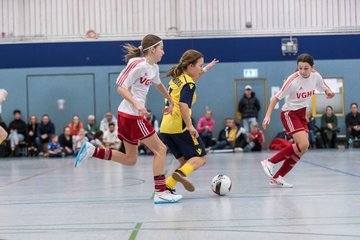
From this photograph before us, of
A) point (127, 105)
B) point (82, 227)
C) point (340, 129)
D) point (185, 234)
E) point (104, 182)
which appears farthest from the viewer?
point (340, 129)

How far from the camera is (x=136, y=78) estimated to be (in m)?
7.55

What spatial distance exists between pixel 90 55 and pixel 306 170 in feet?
45.4

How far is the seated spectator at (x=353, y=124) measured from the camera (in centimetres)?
2275

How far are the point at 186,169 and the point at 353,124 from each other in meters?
16.1

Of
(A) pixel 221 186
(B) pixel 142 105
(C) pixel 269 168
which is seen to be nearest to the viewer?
(B) pixel 142 105

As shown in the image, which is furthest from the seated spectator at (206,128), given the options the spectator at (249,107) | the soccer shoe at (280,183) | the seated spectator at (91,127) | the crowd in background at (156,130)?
the soccer shoe at (280,183)

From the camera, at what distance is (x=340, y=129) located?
23781 millimetres

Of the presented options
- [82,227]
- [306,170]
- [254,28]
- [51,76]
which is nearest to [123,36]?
[51,76]

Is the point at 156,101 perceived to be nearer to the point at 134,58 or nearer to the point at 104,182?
the point at 104,182

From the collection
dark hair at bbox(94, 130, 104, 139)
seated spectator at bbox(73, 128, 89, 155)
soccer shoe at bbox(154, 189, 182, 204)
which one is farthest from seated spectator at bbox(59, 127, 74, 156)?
soccer shoe at bbox(154, 189, 182, 204)

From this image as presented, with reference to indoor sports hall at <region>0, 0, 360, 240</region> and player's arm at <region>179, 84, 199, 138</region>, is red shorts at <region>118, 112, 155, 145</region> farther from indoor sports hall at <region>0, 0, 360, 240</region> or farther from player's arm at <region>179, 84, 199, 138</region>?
indoor sports hall at <region>0, 0, 360, 240</region>

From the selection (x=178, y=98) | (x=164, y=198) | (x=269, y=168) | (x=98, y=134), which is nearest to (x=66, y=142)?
(x=98, y=134)

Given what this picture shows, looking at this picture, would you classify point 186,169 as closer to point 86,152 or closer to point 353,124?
point 86,152

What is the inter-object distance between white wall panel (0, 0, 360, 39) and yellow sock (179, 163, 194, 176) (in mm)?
17083
